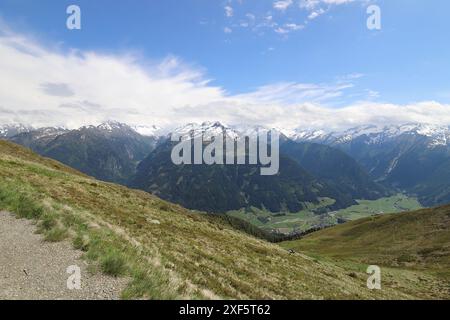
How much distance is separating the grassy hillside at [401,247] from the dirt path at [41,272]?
41498 mm

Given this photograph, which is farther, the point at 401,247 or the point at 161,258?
the point at 401,247

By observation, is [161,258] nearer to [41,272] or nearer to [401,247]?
[41,272]

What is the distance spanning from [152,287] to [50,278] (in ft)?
12.9

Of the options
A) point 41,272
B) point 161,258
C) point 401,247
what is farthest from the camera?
point 401,247

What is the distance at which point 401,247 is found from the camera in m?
84.3

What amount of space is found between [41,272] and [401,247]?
280 feet

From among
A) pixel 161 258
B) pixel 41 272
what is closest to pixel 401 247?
pixel 161 258

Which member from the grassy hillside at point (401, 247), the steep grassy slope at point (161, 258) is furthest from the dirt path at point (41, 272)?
the grassy hillside at point (401, 247)

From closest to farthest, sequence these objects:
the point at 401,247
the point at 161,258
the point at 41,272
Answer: the point at 41,272, the point at 161,258, the point at 401,247

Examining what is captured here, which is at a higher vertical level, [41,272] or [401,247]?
[41,272]

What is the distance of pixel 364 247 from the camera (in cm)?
9388
